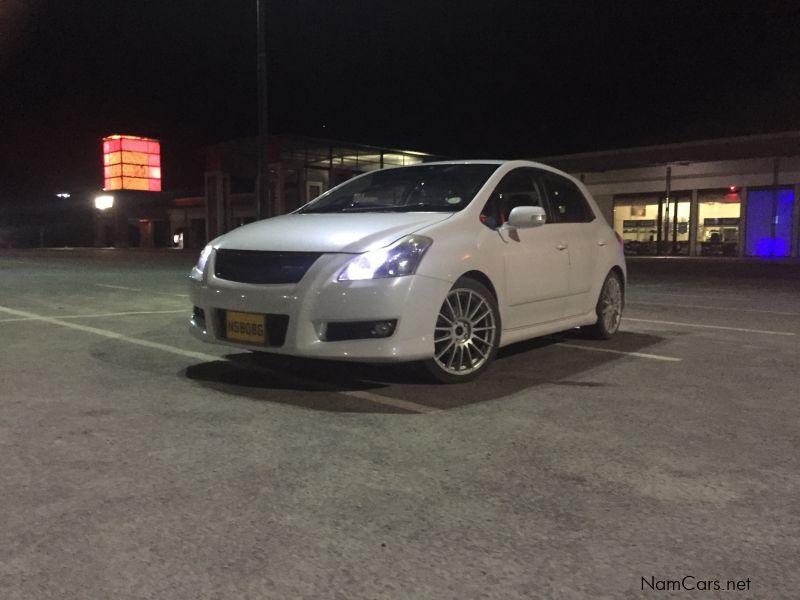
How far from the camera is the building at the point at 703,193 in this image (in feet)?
95.1

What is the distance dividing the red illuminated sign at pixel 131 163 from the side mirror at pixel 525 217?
59753mm

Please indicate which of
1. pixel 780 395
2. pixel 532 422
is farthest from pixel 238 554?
pixel 780 395

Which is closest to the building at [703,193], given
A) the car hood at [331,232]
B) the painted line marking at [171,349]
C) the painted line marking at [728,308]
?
the painted line marking at [728,308]

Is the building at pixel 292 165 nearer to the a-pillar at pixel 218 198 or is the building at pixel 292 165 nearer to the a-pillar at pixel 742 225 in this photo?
the a-pillar at pixel 218 198

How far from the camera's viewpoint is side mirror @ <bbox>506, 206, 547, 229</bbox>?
522cm

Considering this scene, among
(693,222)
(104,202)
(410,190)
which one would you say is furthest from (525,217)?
(104,202)

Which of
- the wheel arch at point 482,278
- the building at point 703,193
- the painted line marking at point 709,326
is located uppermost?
the building at point 703,193

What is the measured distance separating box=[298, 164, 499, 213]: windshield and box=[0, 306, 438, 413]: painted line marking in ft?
4.90

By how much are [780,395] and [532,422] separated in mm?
1853

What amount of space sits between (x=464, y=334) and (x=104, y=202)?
64.1m

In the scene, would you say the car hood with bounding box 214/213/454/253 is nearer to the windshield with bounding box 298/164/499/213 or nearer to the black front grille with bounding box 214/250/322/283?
the black front grille with bounding box 214/250/322/283

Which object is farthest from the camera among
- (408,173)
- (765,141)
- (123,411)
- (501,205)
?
(765,141)

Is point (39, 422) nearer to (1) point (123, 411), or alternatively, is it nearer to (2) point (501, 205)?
(1) point (123, 411)

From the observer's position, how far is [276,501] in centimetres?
286
